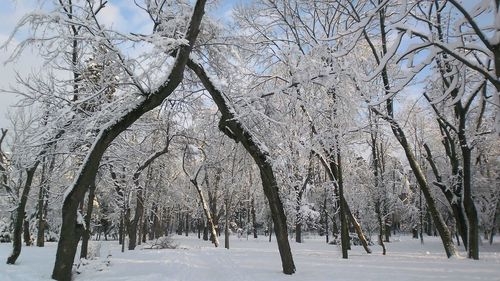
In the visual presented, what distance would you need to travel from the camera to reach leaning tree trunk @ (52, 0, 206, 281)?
935cm

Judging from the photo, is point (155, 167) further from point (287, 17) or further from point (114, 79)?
point (114, 79)

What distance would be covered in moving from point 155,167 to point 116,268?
1762 centimetres

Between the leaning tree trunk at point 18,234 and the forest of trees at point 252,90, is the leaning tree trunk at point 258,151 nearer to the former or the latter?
the forest of trees at point 252,90

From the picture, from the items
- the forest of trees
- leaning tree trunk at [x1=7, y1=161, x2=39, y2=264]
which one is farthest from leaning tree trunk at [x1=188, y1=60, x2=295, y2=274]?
leaning tree trunk at [x1=7, y1=161, x2=39, y2=264]

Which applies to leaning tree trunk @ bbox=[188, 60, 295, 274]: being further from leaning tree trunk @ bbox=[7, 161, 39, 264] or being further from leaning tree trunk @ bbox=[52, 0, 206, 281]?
leaning tree trunk @ bbox=[7, 161, 39, 264]

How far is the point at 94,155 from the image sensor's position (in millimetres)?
9633

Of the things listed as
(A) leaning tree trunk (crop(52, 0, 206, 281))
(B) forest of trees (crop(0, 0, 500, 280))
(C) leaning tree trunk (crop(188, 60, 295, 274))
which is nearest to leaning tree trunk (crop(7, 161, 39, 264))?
(B) forest of trees (crop(0, 0, 500, 280))

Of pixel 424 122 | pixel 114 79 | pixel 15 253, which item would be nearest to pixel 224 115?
pixel 114 79

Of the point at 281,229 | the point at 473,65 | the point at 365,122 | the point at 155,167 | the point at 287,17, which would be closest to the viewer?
the point at 473,65

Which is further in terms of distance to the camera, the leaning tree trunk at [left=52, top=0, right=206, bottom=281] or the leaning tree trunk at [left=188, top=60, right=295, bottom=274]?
the leaning tree trunk at [left=188, top=60, right=295, bottom=274]

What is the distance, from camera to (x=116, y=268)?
12.5m

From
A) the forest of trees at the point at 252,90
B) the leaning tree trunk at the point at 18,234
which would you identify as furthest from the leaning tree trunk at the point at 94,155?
the leaning tree trunk at the point at 18,234

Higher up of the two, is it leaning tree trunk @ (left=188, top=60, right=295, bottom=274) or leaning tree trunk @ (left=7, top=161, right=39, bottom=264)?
leaning tree trunk @ (left=188, top=60, right=295, bottom=274)

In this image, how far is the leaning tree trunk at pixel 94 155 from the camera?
9.35 m
